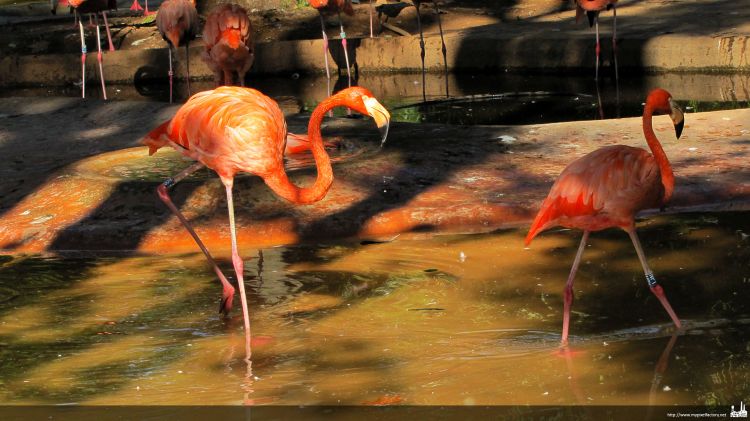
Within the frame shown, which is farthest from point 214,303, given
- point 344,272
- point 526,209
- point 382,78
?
point 382,78

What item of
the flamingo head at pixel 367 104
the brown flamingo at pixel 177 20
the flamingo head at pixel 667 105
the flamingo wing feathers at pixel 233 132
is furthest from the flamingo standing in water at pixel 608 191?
the brown flamingo at pixel 177 20

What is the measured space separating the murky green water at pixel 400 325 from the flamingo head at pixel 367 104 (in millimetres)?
733

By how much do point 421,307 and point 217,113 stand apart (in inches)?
47.8

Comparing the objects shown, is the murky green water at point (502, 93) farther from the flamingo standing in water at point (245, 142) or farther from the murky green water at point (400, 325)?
the flamingo standing in water at point (245, 142)

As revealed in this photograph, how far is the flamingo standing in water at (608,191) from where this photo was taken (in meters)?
4.30

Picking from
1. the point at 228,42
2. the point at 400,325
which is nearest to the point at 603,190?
the point at 400,325

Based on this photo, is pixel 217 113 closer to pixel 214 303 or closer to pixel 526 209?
pixel 214 303

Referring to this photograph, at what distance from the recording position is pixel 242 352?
4250 mm

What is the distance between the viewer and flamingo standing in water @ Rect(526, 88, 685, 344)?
4297 millimetres

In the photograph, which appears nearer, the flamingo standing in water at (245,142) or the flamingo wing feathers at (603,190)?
the flamingo wing feathers at (603,190)

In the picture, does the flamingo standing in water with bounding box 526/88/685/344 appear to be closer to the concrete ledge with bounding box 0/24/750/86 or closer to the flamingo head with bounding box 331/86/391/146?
the flamingo head with bounding box 331/86/391/146

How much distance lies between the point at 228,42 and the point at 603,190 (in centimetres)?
570

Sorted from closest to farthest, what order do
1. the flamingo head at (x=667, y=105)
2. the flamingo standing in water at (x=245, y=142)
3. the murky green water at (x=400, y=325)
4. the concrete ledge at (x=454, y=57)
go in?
the murky green water at (x=400, y=325) → the flamingo head at (x=667, y=105) → the flamingo standing in water at (x=245, y=142) → the concrete ledge at (x=454, y=57)

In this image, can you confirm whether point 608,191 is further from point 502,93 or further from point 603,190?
point 502,93
